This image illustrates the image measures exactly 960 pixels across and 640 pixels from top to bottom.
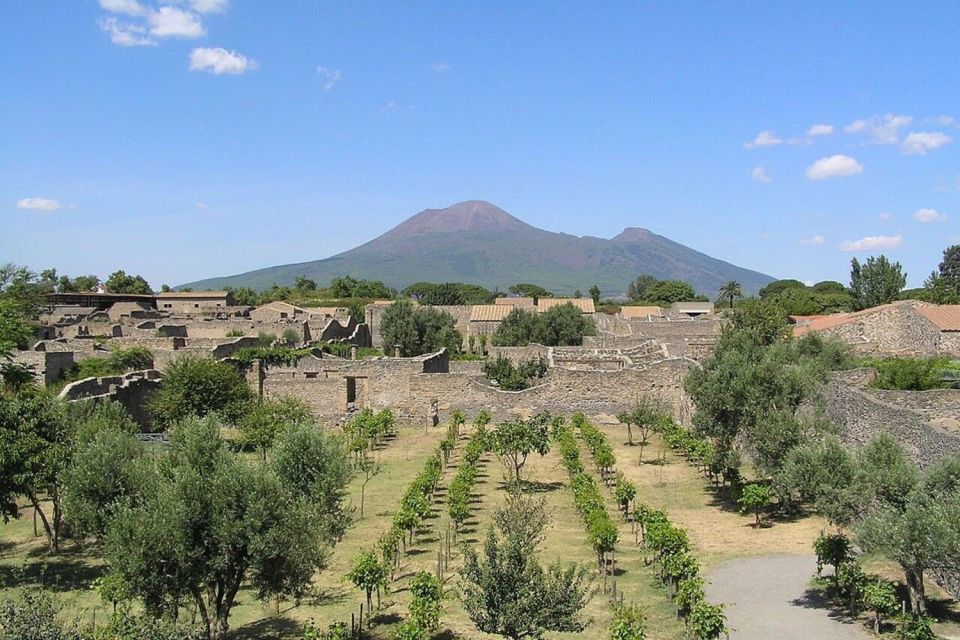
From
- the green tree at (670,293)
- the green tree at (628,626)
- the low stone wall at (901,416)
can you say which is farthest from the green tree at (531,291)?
the green tree at (628,626)

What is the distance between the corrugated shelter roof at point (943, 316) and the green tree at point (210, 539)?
38601mm

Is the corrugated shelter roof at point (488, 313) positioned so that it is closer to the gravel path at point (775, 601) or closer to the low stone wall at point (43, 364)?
the low stone wall at point (43, 364)

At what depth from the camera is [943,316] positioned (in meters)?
43.2

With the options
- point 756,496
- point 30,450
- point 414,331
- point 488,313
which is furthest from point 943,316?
point 488,313

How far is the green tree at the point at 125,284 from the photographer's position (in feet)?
408

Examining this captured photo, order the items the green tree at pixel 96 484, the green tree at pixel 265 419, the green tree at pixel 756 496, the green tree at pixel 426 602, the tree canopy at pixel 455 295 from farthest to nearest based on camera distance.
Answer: the tree canopy at pixel 455 295, the green tree at pixel 265 419, the green tree at pixel 756 496, the green tree at pixel 96 484, the green tree at pixel 426 602

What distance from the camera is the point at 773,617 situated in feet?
48.8

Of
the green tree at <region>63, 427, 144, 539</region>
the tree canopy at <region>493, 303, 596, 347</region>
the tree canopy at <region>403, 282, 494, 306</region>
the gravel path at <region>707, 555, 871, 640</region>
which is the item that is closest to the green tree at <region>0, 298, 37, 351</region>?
the green tree at <region>63, 427, 144, 539</region>

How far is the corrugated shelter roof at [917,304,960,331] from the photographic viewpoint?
41697 mm

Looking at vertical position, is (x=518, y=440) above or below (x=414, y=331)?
below

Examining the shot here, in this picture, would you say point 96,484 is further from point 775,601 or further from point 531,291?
point 531,291

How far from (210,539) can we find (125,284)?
124286mm

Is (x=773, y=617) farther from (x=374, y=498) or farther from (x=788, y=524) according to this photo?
(x=374, y=498)

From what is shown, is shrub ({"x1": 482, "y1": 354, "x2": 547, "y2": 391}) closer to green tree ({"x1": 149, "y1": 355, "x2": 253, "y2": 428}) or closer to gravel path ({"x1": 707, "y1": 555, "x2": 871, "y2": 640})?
green tree ({"x1": 149, "y1": 355, "x2": 253, "y2": 428})
